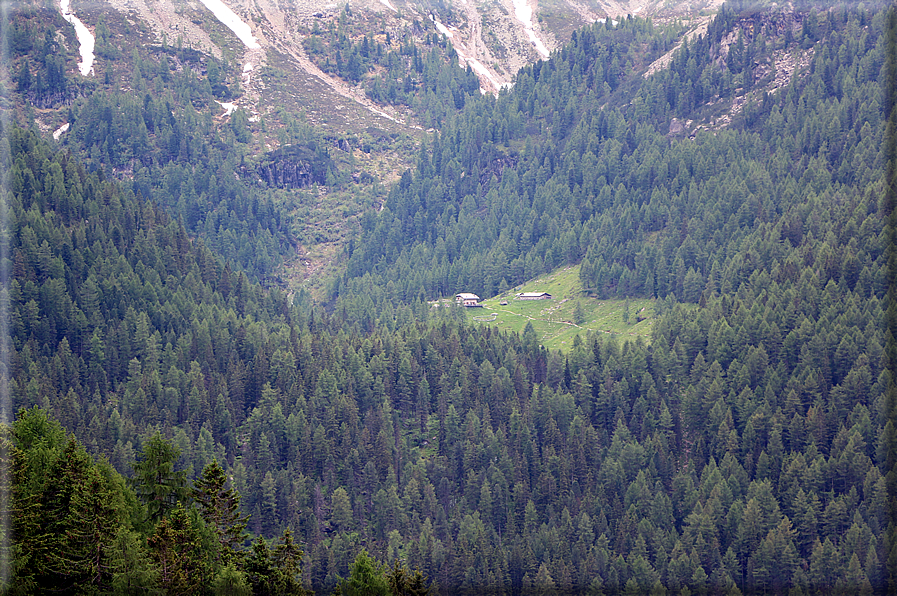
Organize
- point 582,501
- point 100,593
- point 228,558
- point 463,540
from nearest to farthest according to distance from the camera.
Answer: point 100,593 < point 228,558 < point 463,540 < point 582,501

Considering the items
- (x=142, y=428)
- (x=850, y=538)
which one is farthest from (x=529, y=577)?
(x=142, y=428)

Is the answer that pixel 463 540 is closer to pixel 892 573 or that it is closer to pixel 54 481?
pixel 892 573

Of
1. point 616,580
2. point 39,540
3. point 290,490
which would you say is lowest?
point 616,580

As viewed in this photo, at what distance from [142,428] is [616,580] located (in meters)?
83.1

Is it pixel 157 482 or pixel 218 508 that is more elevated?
pixel 157 482

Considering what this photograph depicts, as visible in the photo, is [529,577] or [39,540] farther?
[529,577]

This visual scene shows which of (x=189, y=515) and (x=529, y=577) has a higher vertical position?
(x=189, y=515)

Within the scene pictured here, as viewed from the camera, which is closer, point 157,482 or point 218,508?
point 218,508

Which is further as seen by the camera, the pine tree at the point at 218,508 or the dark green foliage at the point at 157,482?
the dark green foliage at the point at 157,482

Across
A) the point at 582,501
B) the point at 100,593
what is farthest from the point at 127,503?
the point at 582,501

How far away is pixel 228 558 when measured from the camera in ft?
240

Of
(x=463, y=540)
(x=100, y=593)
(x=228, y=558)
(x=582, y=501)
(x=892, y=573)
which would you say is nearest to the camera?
(x=100, y=593)

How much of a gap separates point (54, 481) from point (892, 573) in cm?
13499

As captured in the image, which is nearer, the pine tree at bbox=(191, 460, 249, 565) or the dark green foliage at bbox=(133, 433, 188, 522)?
the pine tree at bbox=(191, 460, 249, 565)
